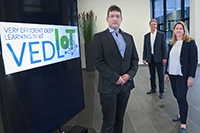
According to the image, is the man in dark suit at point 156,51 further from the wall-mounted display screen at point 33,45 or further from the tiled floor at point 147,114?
the wall-mounted display screen at point 33,45

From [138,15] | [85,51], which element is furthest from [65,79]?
[138,15]

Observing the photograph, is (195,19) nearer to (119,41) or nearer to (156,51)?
(156,51)

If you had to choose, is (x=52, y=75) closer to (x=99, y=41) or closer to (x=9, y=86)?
(x=9, y=86)

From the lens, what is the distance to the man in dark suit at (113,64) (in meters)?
1.80

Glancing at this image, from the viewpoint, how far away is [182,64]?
2.28m

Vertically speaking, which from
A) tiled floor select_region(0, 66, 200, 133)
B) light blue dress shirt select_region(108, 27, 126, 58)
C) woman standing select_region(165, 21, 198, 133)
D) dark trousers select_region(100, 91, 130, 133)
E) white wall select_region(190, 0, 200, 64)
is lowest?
tiled floor select_region(0, 66, 200, 133)

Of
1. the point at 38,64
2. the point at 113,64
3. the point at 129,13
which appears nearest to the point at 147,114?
the point at 113,64

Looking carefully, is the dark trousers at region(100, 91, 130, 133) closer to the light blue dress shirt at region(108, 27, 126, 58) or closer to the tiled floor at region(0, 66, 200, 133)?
the light blue dress shirt at region(108, 27, 126, 58)

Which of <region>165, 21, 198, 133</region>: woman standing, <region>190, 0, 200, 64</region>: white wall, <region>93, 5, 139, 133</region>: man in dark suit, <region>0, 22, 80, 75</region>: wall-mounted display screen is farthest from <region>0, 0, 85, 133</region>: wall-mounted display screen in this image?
<region>190, 0, 200, 64</region>: white wall

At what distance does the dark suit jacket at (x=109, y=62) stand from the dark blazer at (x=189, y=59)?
0.82 meters

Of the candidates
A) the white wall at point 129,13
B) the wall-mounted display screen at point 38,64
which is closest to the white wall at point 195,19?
the white wall at point 129,13

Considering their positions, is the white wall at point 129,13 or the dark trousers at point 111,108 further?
the white wall at point 129,13

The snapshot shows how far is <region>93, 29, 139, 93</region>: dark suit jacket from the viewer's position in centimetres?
180

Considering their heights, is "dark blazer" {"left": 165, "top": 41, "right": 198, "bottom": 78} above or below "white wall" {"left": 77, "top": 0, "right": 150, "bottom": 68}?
below
